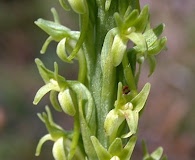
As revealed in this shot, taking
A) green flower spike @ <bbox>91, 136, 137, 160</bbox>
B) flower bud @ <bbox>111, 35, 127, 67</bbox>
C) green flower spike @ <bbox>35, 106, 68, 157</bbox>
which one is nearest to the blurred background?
green flower spike @ <bbox>35, 106, 68, 157</bbox>

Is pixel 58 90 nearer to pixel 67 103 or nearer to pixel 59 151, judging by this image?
pixel 67 103

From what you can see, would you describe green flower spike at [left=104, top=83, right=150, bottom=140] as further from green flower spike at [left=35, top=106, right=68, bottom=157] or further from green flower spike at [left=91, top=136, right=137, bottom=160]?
green flower spike at [left=35, top=106, right=68, bottom=157]

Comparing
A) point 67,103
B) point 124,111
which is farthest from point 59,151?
point 124,111

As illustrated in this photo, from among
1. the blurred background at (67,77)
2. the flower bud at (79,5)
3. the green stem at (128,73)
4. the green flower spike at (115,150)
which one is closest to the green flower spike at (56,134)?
the green flower spike at (115,150)

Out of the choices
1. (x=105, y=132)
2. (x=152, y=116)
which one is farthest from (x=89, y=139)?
(x=152, y=116)

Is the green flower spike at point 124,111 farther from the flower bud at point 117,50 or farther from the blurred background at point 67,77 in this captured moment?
the blurred background at point 67,77

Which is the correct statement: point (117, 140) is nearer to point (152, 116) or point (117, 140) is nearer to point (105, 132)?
point (105, 132)
